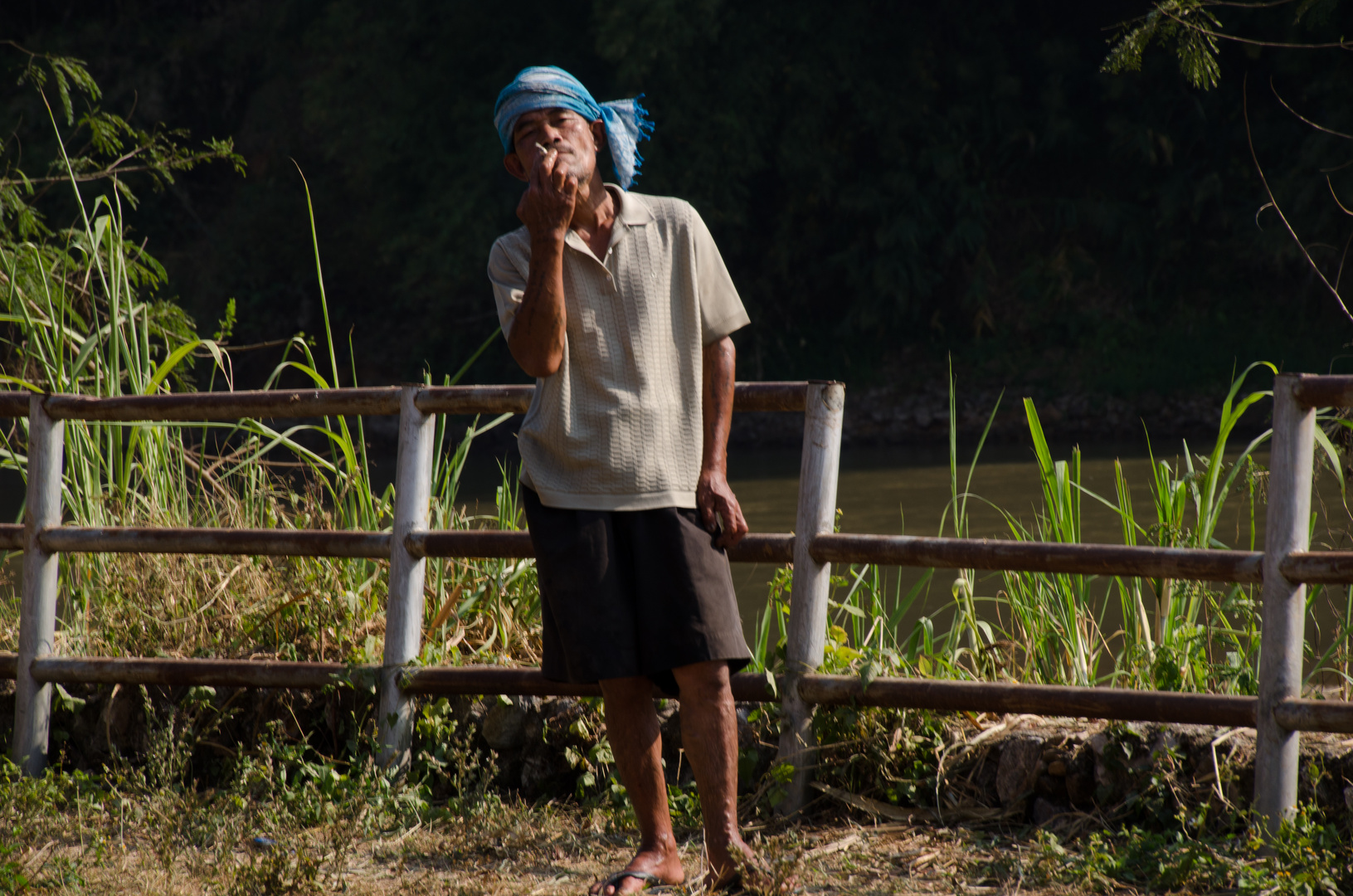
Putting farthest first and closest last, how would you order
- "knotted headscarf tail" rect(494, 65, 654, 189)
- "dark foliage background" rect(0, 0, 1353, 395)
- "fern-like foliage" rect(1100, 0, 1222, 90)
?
"dark foliage background" rect(0, 0, 1353, 395) < "fern-like foliage" rect(1100, 0, 1222, 90) < "knotted headscarf tail" rect(494, 65, 654, 189)

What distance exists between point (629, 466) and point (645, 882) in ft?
2.33

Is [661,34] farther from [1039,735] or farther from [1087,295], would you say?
[1039,735]

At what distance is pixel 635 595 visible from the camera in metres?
2.18

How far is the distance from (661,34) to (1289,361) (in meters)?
9.00

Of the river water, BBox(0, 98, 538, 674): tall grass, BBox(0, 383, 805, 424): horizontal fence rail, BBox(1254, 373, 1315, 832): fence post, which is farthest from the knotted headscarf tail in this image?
the river water

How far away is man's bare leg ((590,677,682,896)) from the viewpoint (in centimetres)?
222

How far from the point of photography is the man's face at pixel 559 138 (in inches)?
82.7

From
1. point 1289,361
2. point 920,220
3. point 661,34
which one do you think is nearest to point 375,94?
point 661,34

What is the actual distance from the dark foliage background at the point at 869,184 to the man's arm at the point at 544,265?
48.8ft

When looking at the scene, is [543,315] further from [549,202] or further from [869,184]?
[869,184]

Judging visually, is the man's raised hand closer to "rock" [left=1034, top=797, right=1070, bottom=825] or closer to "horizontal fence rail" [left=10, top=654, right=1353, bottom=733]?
"horizontal fence rail" [left=10, top=654, right=1353, bottom=733]

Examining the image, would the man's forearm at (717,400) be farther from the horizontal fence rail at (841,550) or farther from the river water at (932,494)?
the river water at (932,494)

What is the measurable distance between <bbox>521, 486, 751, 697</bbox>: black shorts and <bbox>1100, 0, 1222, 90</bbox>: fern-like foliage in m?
2.12

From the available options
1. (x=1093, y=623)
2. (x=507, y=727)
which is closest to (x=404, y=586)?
(x=507, y=727)
